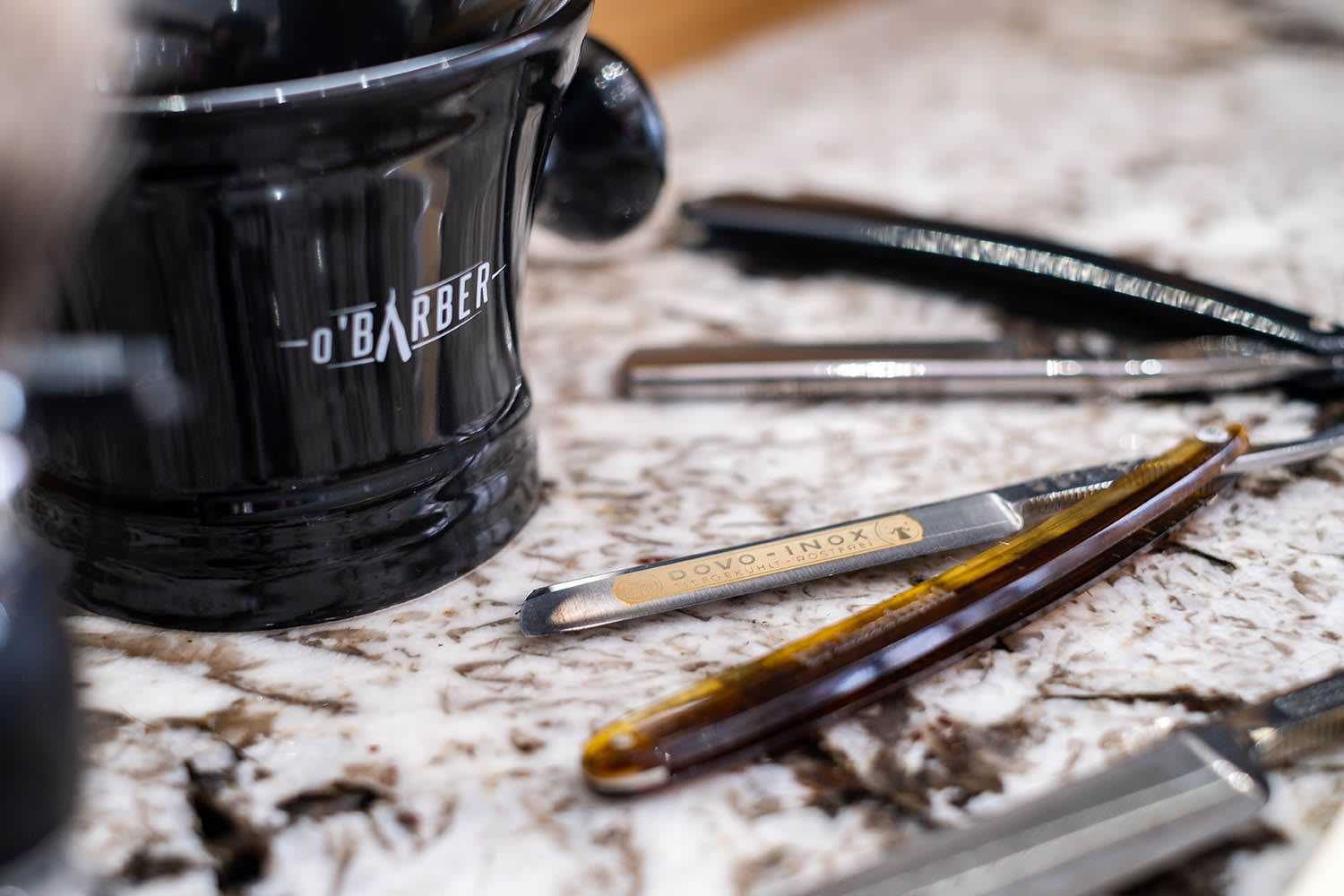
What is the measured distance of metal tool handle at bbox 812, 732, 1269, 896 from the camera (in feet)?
0.79

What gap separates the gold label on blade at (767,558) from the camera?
35 cm

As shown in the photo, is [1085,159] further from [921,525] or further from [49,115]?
[49,115]

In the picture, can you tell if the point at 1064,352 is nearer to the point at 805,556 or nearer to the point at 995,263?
the point at 995,263

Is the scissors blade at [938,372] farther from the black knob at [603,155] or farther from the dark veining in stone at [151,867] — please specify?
the dark veining in stone at [151,867]

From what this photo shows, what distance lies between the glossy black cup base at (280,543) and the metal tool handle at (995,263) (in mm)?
264

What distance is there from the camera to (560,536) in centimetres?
41

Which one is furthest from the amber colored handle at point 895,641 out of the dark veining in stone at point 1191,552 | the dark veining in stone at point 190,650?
the dark veining in stone at point 190,650

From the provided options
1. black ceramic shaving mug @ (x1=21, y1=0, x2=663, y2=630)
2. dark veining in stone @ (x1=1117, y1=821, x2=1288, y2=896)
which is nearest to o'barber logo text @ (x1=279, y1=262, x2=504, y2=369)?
black ceramic shaving mug @ (x1=21, y1=0, x2=663, y2=630)

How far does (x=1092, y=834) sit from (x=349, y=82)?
22 cm

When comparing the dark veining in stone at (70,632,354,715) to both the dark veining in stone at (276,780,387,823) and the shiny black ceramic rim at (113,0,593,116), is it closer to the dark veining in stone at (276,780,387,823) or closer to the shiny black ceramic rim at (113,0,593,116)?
A: the dark veining in stone at (276,780,387,823)

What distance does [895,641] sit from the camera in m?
0.31

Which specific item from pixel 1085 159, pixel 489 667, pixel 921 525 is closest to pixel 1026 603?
pixel 921 525

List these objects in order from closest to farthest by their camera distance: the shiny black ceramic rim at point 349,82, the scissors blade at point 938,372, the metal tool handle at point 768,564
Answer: the shiny black ceramic rim at point 349,82 < the metal tool handle at point 768,564 < the scissors blade at point 938,372

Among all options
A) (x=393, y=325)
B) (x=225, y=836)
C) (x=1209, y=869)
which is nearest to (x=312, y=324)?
(x=393, y=325)
